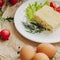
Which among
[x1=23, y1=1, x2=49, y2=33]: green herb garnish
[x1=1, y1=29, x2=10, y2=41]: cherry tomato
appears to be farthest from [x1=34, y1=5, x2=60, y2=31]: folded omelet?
[x1=1, y1=29, x2=10, y2=41]: cherry tomato

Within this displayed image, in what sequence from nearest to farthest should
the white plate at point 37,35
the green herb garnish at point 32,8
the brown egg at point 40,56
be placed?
the brown egg at point 40,56, the white plate at point 37,35, the green herb garnish at point 32,8

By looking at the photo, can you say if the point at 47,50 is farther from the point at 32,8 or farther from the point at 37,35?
the point at 32,8

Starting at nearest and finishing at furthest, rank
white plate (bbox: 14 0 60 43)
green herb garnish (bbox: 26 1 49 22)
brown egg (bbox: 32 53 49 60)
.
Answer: brown egg (bbox: 32 53 49 60) → white plate (bbox: 14 0 60 43) → green herb garnish (bbox: 26 1 49 22)

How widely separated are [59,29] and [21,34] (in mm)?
192

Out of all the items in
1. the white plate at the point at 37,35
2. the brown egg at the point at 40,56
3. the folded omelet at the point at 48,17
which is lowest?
the brown egg at the point at 40,56

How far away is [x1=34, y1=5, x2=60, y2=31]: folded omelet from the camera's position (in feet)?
3.76

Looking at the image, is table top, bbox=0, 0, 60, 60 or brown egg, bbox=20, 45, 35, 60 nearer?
brown egg, bbox=20, 45, 35, 60

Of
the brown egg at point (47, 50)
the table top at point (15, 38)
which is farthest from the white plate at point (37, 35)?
the brown egg at point (47, 50)

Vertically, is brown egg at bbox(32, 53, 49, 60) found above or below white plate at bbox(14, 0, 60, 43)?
below

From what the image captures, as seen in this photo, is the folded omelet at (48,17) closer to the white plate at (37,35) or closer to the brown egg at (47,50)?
the white plate at (37,35)

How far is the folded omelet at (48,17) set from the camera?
1.15 m

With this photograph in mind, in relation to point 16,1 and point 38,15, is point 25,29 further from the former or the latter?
point 16,1

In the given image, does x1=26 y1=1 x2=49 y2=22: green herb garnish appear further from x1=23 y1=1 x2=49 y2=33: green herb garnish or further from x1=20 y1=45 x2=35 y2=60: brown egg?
x1=20 y1=45 x2=35 y2=60: brown egg

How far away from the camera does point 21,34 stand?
1.12m
